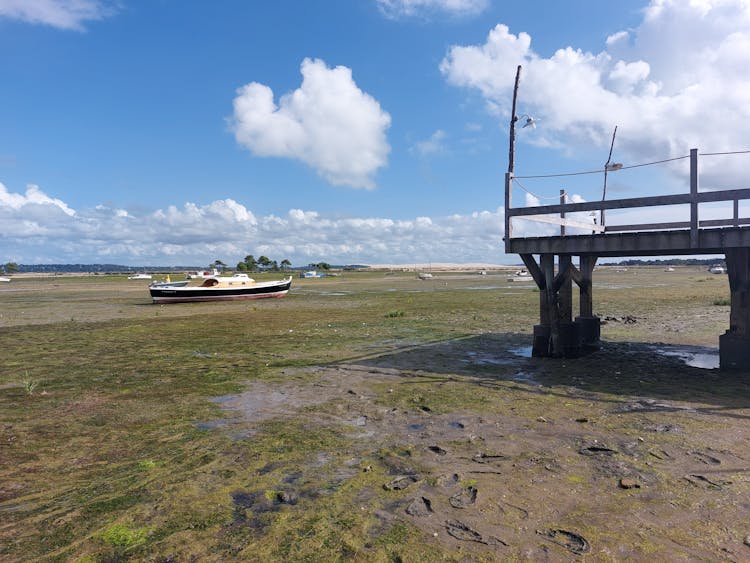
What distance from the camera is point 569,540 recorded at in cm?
432

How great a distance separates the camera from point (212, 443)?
7035 mm

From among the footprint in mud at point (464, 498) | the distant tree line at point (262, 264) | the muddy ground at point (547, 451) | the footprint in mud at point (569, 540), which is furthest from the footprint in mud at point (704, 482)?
the distant tree line at point (262, 264)

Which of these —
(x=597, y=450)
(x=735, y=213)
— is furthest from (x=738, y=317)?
(x=597, y=450)

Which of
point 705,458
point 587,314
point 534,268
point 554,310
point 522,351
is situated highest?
point 534,268

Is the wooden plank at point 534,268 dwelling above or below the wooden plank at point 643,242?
below

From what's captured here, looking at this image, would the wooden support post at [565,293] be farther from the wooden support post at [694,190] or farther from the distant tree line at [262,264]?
the distant tree line at [262,264]

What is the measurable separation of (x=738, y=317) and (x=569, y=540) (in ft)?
30.6

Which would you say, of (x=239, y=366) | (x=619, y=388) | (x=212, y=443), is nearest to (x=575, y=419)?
(x=619, y=388)

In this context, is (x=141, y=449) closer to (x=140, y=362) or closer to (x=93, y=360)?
(x=140, y=362)

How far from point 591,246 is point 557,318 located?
7.47ft

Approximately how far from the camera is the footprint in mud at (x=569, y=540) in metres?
4.18

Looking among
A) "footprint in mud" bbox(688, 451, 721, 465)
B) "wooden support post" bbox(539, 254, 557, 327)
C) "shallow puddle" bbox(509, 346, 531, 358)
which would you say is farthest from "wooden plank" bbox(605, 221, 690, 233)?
"footprint in mud" bbox(688, 451, 721, 465)

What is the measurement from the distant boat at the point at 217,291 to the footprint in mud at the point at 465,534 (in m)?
35.1

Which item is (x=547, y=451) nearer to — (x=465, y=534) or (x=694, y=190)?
(x=465, y=534)
